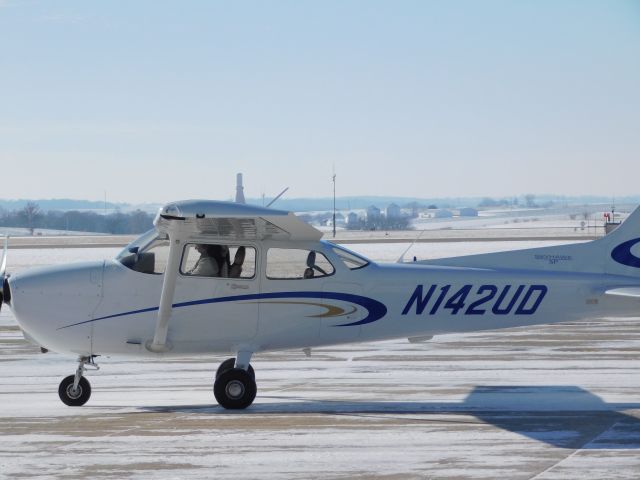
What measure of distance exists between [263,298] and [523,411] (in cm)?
303

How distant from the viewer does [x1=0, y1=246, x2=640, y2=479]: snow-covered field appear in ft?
27.5

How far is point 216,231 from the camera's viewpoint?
37.6 feet

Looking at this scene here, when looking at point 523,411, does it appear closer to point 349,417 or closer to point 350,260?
point 349,417

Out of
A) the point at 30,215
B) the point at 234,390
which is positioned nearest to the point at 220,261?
the point at 234,390

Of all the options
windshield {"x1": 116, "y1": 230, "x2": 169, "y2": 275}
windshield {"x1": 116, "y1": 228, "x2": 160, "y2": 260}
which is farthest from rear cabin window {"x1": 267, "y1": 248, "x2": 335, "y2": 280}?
windshield {"x1": 116, "y1": 228, "x2": 160, "y2": 260}

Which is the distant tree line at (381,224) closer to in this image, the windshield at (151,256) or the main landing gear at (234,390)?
the windshield at (151,256)

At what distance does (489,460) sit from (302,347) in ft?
12.4

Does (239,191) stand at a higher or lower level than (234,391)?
higher

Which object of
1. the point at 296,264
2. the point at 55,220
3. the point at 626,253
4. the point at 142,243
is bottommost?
the point at 55,220

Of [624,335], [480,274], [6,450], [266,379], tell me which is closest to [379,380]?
[266,379]

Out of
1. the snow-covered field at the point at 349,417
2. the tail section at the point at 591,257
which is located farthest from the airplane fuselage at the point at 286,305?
the snow-covered field at the point at 349,417

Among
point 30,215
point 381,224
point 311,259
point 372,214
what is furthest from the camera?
point 372,214

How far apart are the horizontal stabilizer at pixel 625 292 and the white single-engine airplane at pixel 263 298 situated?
0.04 feet

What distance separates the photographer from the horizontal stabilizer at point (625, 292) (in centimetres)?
1153
